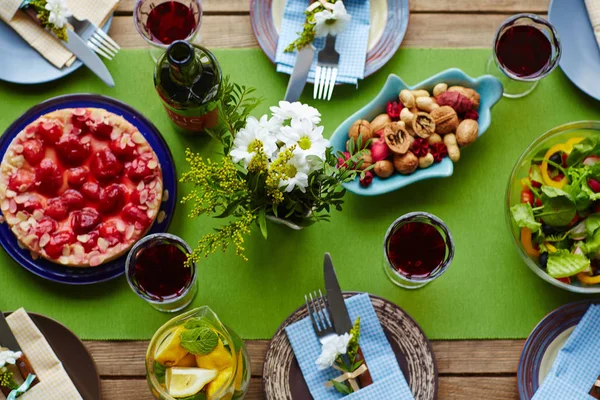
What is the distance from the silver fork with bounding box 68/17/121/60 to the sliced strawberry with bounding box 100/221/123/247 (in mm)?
378

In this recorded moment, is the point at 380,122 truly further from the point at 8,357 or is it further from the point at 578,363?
the point at 8,357

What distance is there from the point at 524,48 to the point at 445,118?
0.24 metres

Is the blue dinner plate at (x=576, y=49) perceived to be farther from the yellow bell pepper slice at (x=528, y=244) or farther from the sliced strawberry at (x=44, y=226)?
the sliced strawberry at (x=44, y=226)

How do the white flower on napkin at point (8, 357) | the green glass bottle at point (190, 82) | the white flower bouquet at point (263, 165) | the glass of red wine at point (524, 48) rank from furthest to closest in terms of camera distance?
the glass of red wine at point (524, 48) < the white flower on napkin at point (8, 357) < the green glass bottle at point (190, 82) < the white flower bouquet at point (263, 165)

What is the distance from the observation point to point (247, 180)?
104cm

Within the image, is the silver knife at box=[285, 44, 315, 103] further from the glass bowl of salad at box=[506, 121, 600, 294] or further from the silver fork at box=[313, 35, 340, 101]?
the glass bowl of salad at box=[506, 121, 600, 294]

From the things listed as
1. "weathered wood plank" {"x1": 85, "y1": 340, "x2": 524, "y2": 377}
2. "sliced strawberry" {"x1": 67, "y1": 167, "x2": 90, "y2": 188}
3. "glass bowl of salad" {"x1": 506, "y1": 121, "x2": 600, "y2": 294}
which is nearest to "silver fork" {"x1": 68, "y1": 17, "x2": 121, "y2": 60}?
"sliced strawberry" {"x1": 67, "y1": 167, "x2": 90, "y2": 188}

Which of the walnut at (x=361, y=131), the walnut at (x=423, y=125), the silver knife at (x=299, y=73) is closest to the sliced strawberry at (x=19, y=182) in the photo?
the silver knife at (x=299, y=73)

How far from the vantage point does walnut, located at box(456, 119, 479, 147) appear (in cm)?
128

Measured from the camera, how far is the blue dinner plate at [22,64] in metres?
1.33

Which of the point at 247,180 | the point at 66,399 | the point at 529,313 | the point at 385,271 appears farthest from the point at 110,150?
the point at 529,313

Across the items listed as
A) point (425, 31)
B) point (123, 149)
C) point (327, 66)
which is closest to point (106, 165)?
point (123, 149)

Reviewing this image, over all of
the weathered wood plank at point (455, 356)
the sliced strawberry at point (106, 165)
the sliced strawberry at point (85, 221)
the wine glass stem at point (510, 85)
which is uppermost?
the wine glass stem at point (510, 85)

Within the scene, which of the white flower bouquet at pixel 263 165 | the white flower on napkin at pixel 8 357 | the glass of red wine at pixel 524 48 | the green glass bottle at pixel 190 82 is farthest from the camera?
the glass of red wine at pixel 524 48
